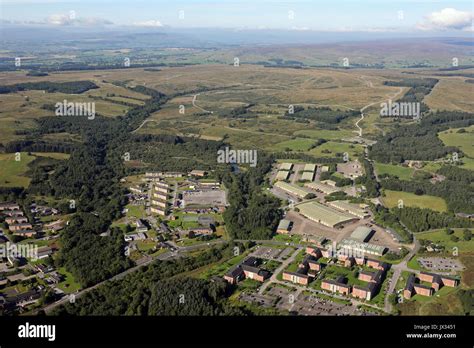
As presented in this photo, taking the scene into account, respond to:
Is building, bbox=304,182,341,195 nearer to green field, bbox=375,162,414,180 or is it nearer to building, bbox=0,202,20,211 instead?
green field, bbox=375,162,414,180

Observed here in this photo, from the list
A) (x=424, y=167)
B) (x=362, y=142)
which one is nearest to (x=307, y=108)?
(x=362, y=142)

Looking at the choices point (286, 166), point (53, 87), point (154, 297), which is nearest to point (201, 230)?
point (154, 297)

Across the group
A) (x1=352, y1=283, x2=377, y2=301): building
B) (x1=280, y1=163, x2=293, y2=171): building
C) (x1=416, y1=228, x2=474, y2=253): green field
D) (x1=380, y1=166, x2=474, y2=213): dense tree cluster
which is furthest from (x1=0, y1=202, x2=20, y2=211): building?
(x1=380, y1=166, x2=474, y2=213): dense tree cluster

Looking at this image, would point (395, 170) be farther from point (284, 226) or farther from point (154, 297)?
point (154, 297)

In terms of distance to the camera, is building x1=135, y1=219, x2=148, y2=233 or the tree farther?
building x1=135, y1=219, x2=148, y2=233

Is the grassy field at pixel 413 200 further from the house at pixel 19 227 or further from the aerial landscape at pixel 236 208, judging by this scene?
the house at pixel 19 227

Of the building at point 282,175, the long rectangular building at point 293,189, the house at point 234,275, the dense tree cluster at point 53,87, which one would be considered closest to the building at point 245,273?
the house at point 234,275

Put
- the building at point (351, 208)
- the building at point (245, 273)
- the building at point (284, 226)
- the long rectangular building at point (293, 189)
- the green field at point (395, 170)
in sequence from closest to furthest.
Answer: the building at point (245, 273), the building at point (284, 226), the building at point (351, 208), the long rectangular building at point (293, 189), the green field at point (395, 170)
